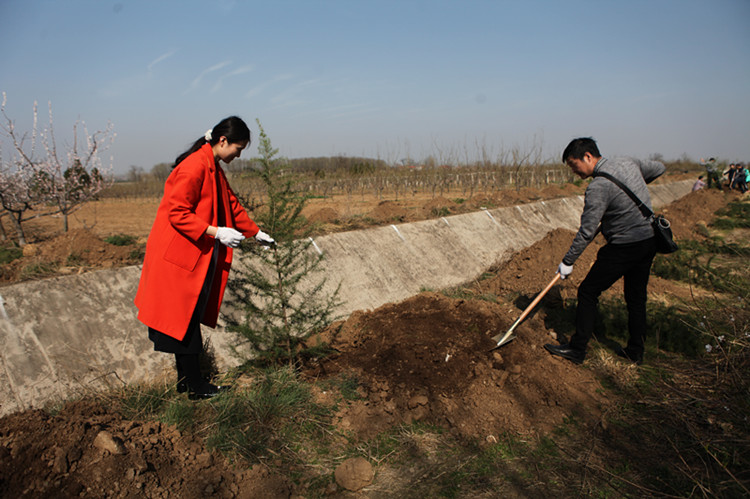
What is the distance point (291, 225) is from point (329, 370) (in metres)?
1.24

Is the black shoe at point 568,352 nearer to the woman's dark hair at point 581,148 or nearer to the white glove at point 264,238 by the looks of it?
the woman's dark hair at point 581,148

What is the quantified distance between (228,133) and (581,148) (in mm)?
2733

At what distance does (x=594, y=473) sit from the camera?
7.97 ft

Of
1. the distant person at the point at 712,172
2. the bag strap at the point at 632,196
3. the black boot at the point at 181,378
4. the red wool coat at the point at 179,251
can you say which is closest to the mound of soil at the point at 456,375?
the black boot at the point at 181,378

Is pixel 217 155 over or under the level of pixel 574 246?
over

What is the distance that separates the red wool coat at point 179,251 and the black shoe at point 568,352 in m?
3.04

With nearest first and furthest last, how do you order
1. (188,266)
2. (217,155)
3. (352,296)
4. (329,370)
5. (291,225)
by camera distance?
(188,266) < (217,155) < (291,225) < (329,370) < (352,296)

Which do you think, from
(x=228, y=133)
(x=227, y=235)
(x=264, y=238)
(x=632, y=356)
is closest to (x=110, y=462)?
(x=227, y=235)

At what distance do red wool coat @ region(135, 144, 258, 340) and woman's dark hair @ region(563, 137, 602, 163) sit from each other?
2787 mm

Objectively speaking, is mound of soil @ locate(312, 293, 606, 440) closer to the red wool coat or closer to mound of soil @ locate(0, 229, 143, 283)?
the red wool coat

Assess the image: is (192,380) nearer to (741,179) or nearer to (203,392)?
(203,392)

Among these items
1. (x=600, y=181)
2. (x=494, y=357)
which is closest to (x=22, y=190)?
(x=494, y=357)

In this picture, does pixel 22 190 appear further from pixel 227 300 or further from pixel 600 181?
pixel 600 181

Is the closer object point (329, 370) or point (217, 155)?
point (217, 155)
